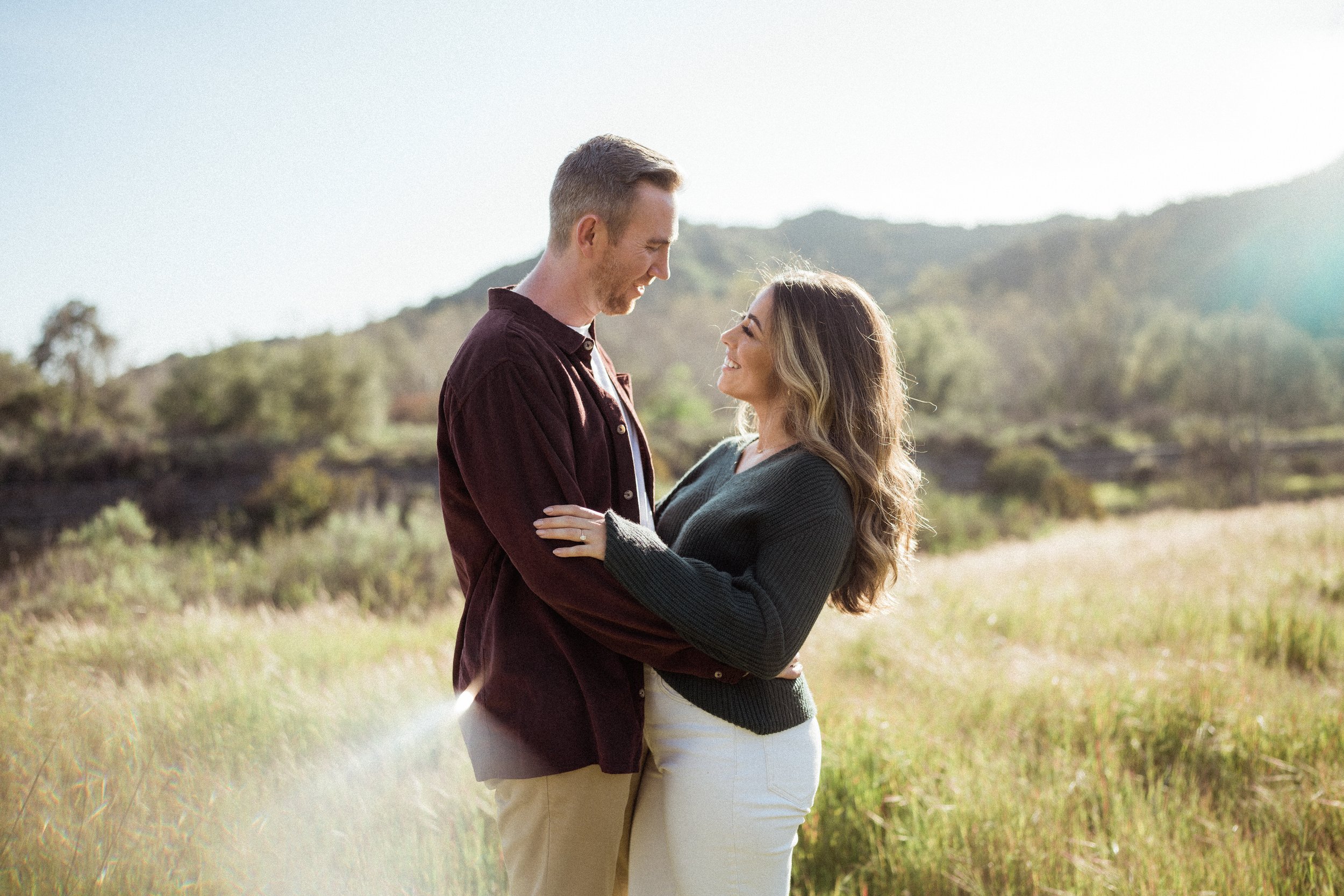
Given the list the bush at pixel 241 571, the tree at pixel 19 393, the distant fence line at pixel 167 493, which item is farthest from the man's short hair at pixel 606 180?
the tree at pixel 19 393

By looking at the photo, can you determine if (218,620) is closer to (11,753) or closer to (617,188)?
(11,753)

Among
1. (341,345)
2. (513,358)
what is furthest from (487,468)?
(341,345)

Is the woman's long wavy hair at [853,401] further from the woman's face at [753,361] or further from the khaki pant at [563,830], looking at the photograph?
the khaki pant at [563,830]

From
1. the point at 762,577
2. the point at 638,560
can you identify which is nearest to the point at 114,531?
the point at 638,560

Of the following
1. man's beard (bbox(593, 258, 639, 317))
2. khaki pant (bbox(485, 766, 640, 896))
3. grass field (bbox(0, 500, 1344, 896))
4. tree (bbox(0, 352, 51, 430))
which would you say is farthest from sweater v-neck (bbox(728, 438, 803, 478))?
tree (bbox(0, 352, 51, 430))

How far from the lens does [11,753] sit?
10.7ft

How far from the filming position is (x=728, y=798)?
197 cm

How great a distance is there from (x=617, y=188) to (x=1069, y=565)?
29.4 feet

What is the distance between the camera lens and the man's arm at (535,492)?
1.81m

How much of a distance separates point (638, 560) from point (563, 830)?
70 cm

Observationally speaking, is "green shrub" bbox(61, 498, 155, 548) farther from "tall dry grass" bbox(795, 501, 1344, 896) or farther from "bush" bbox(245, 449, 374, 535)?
"tall dry grass" bbox(795, 501, 1344, 896)

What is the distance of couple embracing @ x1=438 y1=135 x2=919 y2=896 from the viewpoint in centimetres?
184

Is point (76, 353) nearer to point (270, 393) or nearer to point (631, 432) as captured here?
point (270, 393)

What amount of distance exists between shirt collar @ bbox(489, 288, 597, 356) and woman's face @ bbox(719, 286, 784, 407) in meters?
0.44
